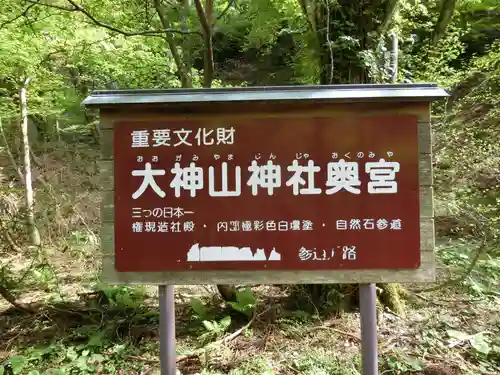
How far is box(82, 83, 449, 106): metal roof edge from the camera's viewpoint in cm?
249

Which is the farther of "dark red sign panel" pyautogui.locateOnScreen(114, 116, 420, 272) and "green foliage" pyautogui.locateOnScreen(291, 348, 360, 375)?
"green foliage" pyautogui.locateOnScreen(291, 348, 360, 375)

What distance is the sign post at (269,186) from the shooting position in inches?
99.8

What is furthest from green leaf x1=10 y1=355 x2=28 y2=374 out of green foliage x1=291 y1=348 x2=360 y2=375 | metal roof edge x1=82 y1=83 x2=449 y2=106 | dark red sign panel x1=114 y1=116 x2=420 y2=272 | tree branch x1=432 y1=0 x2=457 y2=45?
tree branch x1=432 y1=0 x2=457 y2=45

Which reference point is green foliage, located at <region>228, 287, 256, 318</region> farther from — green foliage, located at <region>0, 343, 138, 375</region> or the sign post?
the sign post

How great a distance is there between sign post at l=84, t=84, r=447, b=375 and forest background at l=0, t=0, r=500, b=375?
1.46 metres

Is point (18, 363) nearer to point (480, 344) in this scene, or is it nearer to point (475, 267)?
point (480, 344)

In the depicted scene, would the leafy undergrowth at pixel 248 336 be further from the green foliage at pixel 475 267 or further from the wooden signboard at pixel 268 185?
the wooden signboard at pixel 268 185

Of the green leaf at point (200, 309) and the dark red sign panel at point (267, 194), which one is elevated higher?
the dark red sign panel at point (267, 194)

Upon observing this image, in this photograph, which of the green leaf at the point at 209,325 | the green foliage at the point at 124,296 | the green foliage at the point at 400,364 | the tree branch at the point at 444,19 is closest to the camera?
the green foliage at the point at 400,364

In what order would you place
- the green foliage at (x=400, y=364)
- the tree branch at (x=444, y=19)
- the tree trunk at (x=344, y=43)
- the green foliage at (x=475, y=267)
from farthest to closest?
the tree branch at (x=444, y=19) → the green foliage at (x=475, y=267) → the tree trunk at (x=344, y=43) → the green foliage at (x=400, y=364)

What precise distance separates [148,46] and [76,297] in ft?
14.9

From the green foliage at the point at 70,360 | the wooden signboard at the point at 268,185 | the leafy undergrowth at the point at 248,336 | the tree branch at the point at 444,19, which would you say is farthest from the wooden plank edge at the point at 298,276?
the tree branch at the point at 444,19

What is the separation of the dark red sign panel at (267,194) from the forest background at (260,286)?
1.49m

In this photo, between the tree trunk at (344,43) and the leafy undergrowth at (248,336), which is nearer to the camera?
the leafy undergrowth at (248,336)
